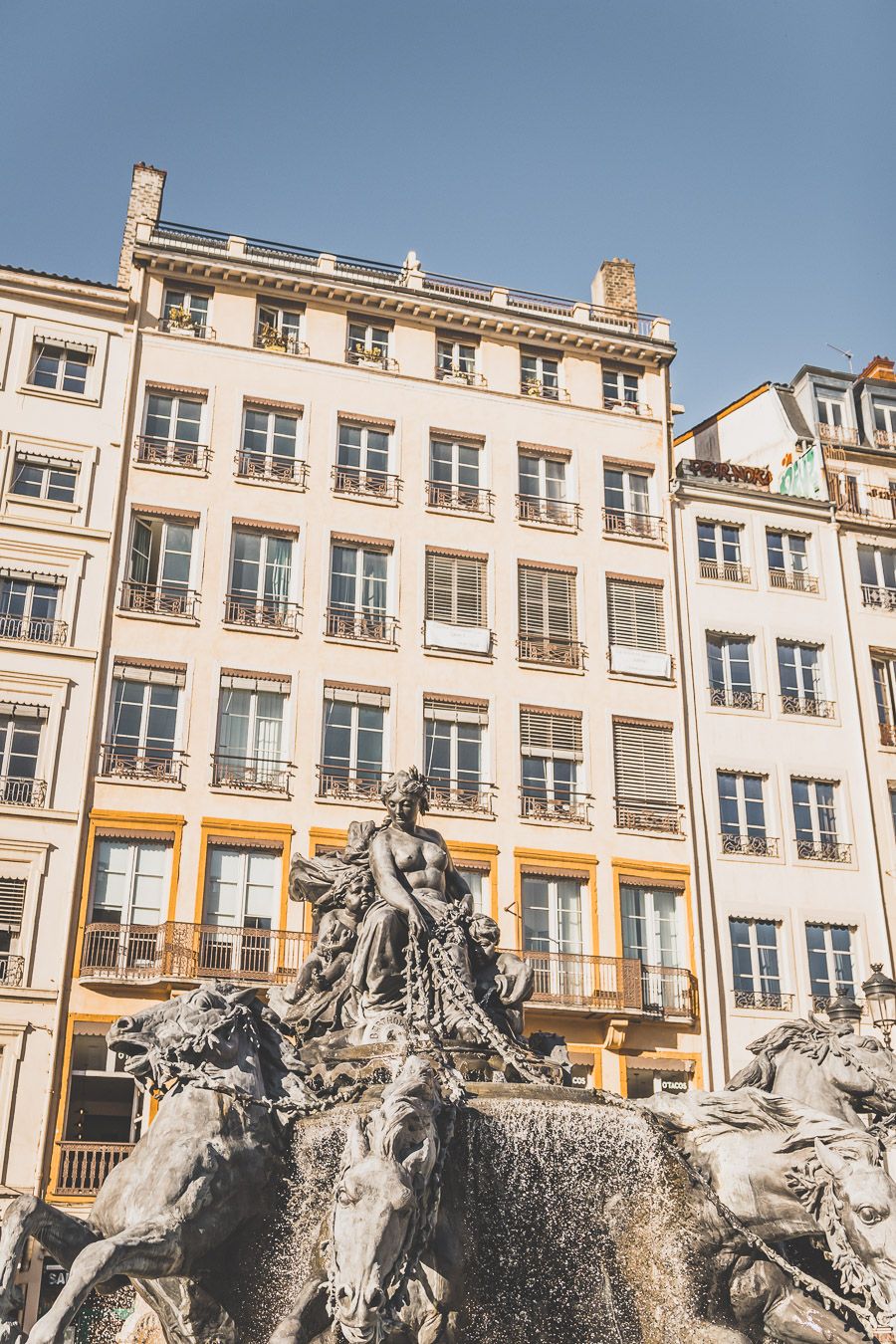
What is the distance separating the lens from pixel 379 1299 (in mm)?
7617

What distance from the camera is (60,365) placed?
3681 centimetres

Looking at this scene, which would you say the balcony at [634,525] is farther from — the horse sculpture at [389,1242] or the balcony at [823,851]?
the horse sculpture at [389,1242]

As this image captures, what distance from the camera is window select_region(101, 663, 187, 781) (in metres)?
33.0

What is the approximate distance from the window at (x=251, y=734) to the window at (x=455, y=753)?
3.51 metres

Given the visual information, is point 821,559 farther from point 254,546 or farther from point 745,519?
point 254,546

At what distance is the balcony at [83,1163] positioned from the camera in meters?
28.5

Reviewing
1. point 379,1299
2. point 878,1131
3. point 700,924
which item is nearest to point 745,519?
point 700,924

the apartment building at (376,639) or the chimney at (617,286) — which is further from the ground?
the chimney at (617,286)

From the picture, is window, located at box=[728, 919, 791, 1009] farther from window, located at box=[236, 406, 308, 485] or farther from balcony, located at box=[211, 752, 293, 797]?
window, located at box=[236, 406, 308, 485]

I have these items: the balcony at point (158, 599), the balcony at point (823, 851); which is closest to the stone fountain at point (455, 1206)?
the balcony at point (158, 599)

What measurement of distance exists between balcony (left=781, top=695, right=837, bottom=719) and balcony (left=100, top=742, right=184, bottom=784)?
1576 centimetres

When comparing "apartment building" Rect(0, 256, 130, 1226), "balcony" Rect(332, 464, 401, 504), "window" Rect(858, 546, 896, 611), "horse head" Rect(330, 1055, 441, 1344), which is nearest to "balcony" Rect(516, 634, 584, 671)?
"balcony" Rect(332, 464, 401, 504)

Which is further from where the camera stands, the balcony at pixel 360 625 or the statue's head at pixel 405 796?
the balcony at pixel 360 625

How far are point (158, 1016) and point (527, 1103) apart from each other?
8.30 ft
